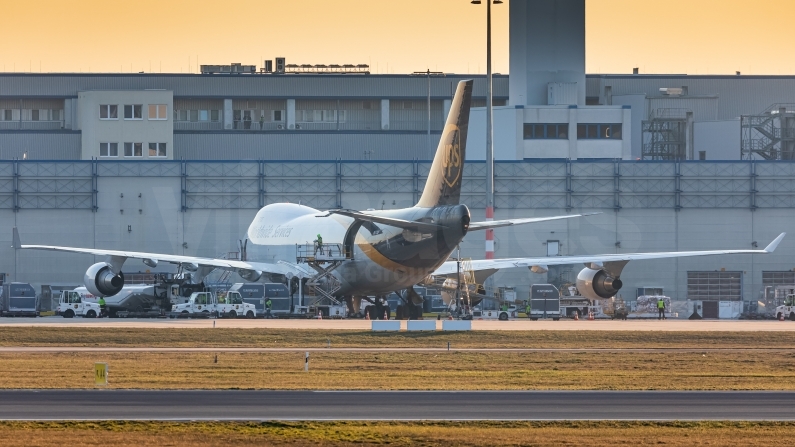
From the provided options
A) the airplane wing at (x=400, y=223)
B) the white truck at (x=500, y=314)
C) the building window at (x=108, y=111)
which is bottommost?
the white truck at (x=500, y=314)

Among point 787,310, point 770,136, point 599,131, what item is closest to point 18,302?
point 787,310

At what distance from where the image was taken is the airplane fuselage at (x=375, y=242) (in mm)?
62844

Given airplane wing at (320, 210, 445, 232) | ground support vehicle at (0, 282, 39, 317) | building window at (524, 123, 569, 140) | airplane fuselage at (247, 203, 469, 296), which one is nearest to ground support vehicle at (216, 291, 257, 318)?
airplane fuselage at (247, 203, 469, 296)

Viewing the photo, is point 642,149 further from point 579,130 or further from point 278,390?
point 278,390

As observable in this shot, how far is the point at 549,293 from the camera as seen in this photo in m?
80.6

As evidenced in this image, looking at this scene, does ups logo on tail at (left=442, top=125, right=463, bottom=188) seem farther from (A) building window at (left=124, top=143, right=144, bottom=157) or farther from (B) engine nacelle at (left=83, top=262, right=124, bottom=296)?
(A) building window at (left=124, top=143, right=144, bottom=157)

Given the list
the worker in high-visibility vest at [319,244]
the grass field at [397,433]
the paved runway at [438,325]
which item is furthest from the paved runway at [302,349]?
the grass field at [397,433]

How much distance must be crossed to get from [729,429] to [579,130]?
266 feet

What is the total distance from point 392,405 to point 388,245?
33.2m

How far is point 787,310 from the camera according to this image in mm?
83625

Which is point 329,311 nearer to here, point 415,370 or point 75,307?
point 75,307

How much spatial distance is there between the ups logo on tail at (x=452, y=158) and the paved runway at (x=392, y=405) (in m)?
27.5

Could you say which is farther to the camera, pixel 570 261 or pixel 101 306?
pixel 101 306

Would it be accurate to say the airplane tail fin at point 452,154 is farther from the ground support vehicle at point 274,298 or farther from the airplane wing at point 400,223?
the ground support vehicle at point 274,298
